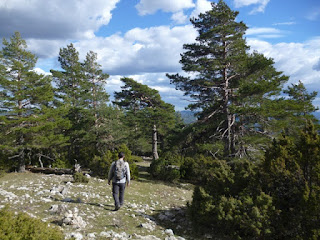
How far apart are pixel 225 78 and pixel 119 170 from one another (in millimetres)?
12711

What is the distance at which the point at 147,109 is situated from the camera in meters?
25.8

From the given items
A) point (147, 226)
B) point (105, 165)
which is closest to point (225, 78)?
point (105, 165)

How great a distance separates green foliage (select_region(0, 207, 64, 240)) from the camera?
3.76m

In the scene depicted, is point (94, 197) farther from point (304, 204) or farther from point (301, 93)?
point (301, 93)

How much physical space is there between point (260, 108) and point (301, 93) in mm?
21225

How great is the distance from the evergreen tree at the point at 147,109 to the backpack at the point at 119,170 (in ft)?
56.1

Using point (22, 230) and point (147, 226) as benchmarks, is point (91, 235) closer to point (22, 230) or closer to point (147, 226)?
point (22, 230)

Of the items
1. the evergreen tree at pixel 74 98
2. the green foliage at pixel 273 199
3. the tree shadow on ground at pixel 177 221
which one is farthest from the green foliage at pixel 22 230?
the evergreen tree at pixel 74 98

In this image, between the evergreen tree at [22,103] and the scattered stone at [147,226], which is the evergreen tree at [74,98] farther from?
the scattered stone at [147,226]

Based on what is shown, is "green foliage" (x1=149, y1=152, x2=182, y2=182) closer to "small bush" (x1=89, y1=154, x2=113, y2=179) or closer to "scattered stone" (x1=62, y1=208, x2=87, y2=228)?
"small bush" (x1=89, y1=154, x2=113, y2=179)

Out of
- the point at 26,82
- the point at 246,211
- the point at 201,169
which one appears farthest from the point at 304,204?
the point at 26,82

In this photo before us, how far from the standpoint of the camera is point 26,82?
59.1 feet

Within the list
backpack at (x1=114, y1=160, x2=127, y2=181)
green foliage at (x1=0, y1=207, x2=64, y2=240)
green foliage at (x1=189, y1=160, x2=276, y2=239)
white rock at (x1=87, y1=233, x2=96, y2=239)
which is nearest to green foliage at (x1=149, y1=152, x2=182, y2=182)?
green foliage at (x1=189, y1=160, x2=276, y2=239)

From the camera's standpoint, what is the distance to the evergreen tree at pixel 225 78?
→ 16.2m
